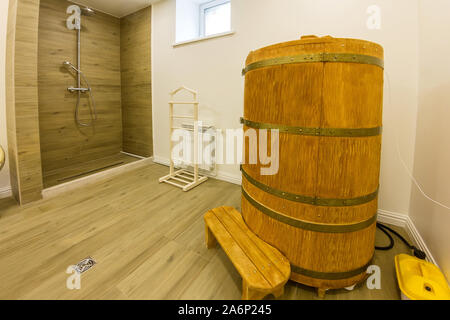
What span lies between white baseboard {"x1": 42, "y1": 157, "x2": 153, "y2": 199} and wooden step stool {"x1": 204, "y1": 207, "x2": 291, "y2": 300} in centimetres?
170

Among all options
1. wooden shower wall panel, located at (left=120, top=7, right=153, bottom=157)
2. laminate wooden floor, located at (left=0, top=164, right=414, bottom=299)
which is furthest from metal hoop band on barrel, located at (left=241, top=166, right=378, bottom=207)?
wooden shower wall panel, located at (left=120, top=7, right=153, bottom=157)

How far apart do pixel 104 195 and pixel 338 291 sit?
205 centimetres

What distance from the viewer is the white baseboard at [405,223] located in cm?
132

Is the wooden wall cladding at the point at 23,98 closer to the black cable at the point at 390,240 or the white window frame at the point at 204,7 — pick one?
the white window frame at the point at 204,7

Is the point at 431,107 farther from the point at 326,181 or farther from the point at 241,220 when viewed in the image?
the point at 241,220

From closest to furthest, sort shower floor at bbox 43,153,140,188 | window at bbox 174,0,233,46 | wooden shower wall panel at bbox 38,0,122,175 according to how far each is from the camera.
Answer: shower floor at bbox 43,153,140,188 < wooden shower wall panel at bbox 38,0,122,175 < window at bbox 174,0,233,46

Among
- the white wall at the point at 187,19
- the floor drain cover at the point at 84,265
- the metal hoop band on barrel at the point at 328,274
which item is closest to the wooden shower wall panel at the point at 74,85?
the white wall at the point at 187,19

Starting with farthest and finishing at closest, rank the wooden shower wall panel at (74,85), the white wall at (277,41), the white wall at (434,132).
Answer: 1. the wooden shower wall panel at (74,85)
2. the white wall at (277,41)
3. the white wall at (434,132)

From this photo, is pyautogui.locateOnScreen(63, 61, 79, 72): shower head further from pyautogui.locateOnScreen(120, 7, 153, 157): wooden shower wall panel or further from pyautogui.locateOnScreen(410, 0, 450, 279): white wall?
pyautogui.locateOnScreen(410, 0, 450, 279): white wall

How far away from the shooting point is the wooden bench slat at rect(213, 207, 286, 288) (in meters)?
0.89

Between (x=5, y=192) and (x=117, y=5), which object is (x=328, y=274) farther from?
(x=117, y=5)

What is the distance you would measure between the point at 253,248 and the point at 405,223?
1.35 metres

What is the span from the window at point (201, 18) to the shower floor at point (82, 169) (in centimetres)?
181

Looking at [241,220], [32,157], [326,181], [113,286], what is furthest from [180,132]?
[326,181]
